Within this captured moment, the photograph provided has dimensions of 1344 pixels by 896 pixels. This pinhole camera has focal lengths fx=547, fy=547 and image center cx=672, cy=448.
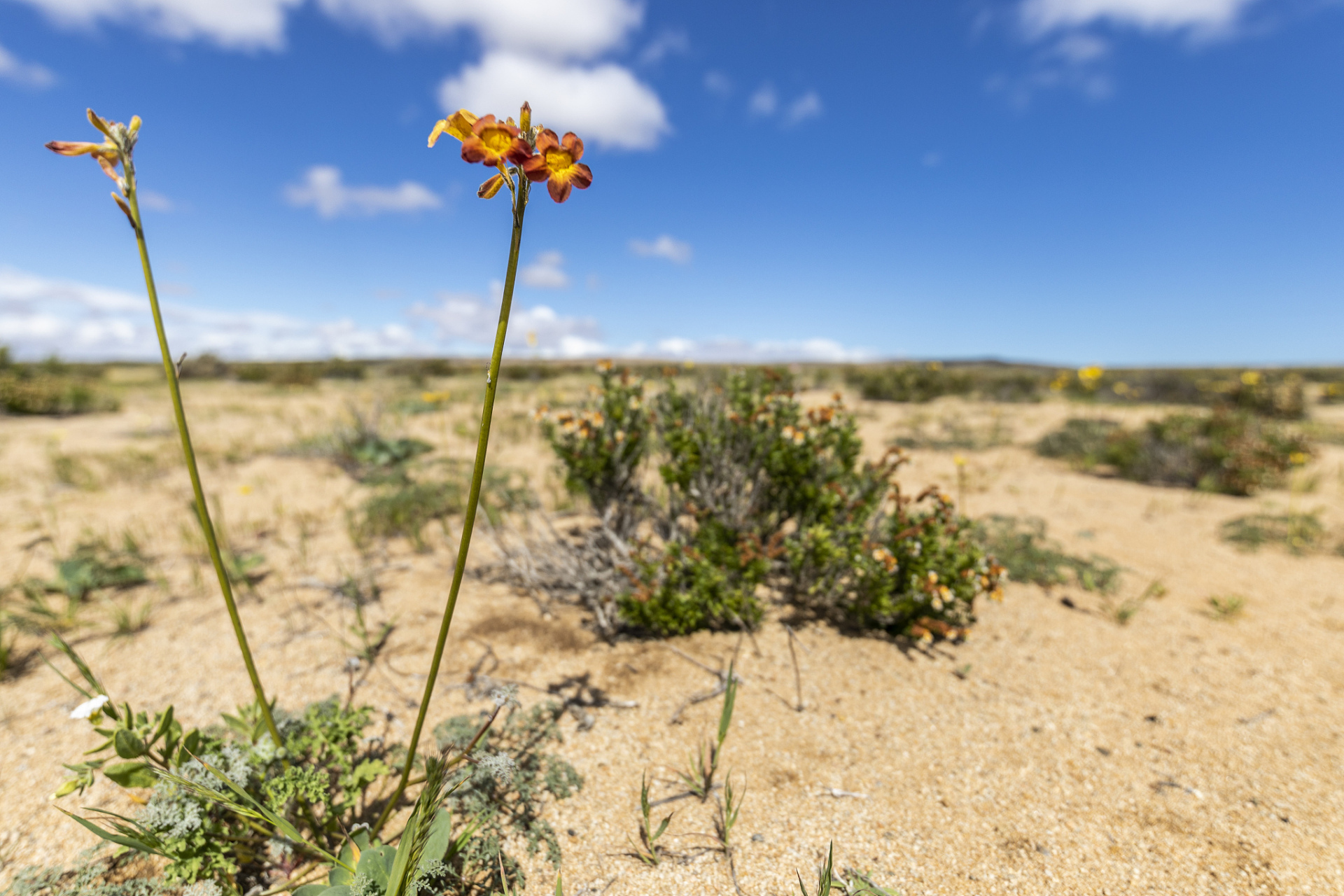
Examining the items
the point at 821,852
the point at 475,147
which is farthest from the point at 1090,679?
the point at 475,147

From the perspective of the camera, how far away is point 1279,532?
494 centimetres

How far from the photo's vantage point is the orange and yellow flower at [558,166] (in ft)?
3.41

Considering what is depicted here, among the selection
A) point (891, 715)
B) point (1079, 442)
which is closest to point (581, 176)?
point (891, 715)

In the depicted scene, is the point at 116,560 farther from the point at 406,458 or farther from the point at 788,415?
the point at 788,415

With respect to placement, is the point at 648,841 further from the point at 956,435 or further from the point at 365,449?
the point at 956,435

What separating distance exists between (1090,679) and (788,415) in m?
2.08

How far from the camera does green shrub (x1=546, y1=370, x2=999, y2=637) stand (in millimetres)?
2854

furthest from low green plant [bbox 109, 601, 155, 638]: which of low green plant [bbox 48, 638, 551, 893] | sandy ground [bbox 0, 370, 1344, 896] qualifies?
low green plant [bbox 48, 638, 551, 893]

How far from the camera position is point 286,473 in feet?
21.0

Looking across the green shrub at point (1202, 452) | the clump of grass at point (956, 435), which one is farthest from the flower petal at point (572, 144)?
the clump of grass at point (956, 435)

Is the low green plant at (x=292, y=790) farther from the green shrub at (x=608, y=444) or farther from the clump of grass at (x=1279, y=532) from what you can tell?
the clump of grass at (x=1279, y=532)

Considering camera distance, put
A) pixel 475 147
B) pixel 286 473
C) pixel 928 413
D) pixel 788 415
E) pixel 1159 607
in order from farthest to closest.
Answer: pixel 928 413, pixel 286 473, pixel 1159 607, pixel 788 415, pixel 475 147

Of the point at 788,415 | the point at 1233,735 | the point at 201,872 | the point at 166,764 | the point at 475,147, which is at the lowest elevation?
the point at 1233,735

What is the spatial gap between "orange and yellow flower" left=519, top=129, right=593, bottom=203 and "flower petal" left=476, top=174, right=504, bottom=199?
6 cm
